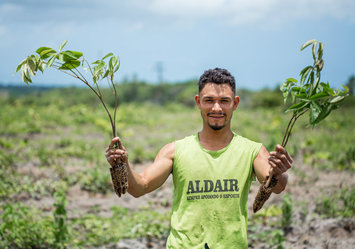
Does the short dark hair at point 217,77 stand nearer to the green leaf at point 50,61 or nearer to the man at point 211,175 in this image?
the man at point 211,175

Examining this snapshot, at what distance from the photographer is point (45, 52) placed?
184cm

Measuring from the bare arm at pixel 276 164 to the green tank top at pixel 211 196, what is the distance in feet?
0.14

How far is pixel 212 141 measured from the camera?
85.4 inches

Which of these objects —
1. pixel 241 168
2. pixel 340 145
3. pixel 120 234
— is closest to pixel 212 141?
pixel 241 168

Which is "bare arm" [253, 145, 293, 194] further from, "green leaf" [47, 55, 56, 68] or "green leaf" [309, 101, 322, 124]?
"green leaf" [47, 55, 56, 68]

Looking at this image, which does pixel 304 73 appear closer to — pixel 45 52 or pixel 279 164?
pixel 279 164

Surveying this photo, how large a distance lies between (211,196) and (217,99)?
1.85 feet

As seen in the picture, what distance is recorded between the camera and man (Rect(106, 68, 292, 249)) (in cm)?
198

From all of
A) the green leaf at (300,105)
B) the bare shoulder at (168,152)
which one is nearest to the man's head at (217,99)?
the bare shoulder at (168,152)

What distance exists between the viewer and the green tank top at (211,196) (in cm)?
197

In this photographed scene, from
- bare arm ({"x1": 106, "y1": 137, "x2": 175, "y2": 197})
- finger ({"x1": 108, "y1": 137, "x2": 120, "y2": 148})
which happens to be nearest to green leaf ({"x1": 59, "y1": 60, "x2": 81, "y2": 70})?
finger ({"x1": 108, "y1": 137, "x2": 120, "y2": 148})

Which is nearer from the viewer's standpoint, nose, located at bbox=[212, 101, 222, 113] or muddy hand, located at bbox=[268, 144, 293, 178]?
muddy hand, located at bbox=[268, 144, 293, 178]

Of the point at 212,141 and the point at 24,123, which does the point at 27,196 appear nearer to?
the point at 212,141

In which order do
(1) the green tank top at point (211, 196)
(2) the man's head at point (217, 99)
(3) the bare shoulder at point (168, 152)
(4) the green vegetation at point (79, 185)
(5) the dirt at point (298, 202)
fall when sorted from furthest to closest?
(5) the dirt at point (298, 202) → (4) the green vegetation at point (79, 185) → (3) the bare shoulder at point (168, 152) → (2) the man's head at point (217, 99) → (1) the green tank top at point (211, 196)
